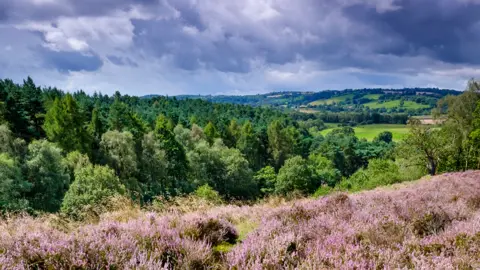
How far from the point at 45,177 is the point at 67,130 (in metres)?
14.7

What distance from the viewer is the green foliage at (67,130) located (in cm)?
5012

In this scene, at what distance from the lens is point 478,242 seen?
4.34 meters

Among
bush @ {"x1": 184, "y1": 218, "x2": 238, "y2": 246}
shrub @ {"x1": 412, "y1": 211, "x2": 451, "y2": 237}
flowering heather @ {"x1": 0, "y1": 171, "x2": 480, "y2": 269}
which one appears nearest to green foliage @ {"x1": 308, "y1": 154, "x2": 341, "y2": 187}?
shrub @ {"x1": 412, "y1": 211, "x2": 451, "y2": 237}

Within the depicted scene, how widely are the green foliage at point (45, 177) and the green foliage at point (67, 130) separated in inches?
398

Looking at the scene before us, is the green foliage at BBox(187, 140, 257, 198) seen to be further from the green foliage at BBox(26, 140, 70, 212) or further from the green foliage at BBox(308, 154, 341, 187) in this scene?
the green foliage at BBox(26, 140, 70, 212)

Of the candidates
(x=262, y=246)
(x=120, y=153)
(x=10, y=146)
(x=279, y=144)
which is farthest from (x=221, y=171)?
(x=262, y=246)

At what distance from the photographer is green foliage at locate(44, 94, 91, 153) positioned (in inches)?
1973

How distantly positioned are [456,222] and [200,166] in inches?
Result: 2279

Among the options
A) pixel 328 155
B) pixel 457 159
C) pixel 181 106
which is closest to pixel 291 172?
pixel 457 159

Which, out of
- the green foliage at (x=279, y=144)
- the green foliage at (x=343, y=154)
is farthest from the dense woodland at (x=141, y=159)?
the green foliage at (x=343, y=154)

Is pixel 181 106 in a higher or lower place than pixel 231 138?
higher

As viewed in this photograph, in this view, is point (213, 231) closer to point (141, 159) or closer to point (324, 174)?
point (141, 159)

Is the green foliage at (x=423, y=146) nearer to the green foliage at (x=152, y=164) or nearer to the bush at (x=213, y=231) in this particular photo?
the green foliage at (x=152, y=164)

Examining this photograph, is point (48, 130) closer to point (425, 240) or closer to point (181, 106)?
point (425, 240)
